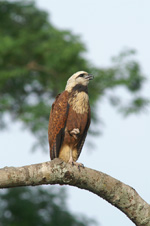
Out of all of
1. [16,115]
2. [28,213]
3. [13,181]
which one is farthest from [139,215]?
[16,115]

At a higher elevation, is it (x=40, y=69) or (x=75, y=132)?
(x=40, y=69)

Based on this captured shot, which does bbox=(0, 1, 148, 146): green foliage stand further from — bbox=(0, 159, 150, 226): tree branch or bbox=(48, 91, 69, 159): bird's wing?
bbox=(0, 159, 150, 226): tree branch

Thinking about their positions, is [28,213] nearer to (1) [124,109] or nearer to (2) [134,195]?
(1) [124,109]

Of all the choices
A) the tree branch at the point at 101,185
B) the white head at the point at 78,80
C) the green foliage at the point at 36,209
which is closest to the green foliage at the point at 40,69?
the green foliage at the point at 36,209

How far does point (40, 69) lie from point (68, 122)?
37.2 feet

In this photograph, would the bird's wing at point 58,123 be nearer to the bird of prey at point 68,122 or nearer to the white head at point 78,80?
the bird of prey at point 68,122

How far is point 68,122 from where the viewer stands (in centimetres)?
502

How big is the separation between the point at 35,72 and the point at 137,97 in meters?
4.20

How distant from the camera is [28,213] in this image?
14.6 metres

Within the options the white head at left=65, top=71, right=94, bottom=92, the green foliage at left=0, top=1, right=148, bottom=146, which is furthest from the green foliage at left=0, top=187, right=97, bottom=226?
the white head at left=65, top=71, right=94, bottom=92

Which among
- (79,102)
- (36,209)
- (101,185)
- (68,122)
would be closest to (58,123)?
(68,122)

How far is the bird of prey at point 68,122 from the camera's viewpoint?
5.01m

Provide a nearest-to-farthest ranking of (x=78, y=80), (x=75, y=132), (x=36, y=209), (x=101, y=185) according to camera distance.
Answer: (x=101, y=185)
(x=75, y=132)
(x=78, y=80)
(x=36, y=209)

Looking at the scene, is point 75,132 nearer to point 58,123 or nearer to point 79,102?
point 58,123
